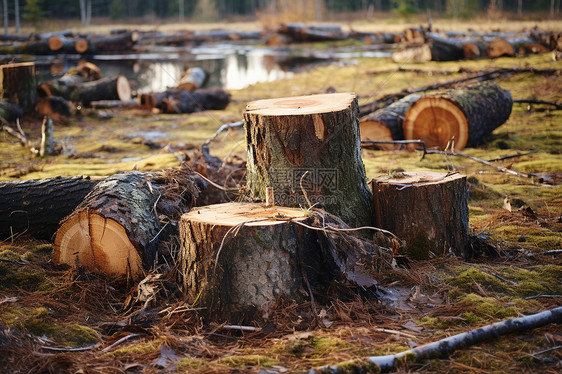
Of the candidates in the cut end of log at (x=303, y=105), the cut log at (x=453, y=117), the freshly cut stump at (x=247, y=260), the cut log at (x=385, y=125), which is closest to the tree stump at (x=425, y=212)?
the cut end of log at (x=303, y=105)

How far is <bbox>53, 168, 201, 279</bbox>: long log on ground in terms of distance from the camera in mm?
3734

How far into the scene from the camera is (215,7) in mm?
53781

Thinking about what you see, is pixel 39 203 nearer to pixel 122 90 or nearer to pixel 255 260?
pixel 255 260

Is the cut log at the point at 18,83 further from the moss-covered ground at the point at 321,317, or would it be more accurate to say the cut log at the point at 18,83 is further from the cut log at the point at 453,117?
the cut log at the point at 453,117

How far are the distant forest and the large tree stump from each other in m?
34.4

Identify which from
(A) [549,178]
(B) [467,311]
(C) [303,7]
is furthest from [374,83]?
(C) [303,7]

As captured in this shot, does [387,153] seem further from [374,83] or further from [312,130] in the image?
[374,83]

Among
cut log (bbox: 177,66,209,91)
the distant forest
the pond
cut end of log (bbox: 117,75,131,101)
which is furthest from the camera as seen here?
the distant forest

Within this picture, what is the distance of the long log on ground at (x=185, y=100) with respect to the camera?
40.1 feet

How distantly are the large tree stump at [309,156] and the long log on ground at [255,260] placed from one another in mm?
511

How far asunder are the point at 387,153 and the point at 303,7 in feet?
113

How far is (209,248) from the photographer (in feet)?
10.3

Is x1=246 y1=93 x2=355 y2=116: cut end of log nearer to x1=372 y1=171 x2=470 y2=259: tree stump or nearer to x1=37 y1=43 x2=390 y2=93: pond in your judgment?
x1=372 y1=171 x2=470 y2=259: tree stump

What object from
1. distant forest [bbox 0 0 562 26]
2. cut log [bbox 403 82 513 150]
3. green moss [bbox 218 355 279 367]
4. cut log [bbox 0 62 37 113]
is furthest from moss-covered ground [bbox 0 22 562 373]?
distant forest [bbox 0 0 562 26]
